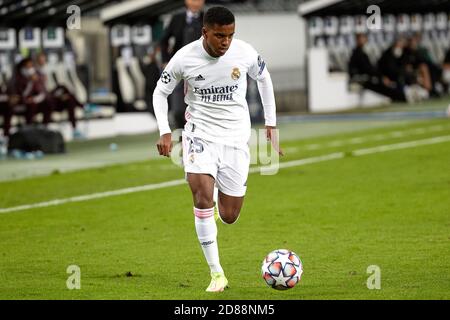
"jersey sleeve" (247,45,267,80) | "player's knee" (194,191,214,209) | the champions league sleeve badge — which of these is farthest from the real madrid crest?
"player's knee" (194,191,214,209)

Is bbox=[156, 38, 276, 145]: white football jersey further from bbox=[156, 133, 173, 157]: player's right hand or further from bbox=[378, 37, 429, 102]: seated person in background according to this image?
bbox=[378, 37, 429, 102]: seated person in background

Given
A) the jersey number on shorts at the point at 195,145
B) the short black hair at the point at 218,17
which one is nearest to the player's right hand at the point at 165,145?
the jersey number on shorts at the point at 195,145

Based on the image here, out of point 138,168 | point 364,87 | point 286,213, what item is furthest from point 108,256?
point 364,87

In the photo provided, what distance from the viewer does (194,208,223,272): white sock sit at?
31.9 feet

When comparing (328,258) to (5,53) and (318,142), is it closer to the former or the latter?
(318,142)

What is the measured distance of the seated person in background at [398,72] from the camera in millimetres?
39562

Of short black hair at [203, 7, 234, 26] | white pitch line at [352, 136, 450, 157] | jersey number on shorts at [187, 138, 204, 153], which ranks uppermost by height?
short black hair at [203, 7, 234, 26]

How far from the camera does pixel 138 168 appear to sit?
2089 cm

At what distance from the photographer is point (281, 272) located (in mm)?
9445

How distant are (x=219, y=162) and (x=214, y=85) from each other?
2.03ft

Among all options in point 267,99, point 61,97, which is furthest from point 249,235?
point 61,97

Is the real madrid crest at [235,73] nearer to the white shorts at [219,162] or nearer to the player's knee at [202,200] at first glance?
the white shorts at [219,162]
